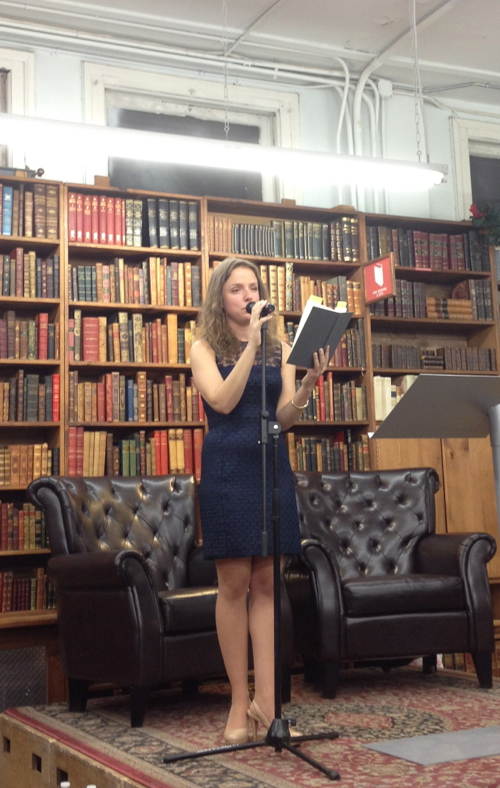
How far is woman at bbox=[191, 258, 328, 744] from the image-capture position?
2.59 m

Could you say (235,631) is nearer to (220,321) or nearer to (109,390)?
(220,321)

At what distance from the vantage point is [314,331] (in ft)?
7.98

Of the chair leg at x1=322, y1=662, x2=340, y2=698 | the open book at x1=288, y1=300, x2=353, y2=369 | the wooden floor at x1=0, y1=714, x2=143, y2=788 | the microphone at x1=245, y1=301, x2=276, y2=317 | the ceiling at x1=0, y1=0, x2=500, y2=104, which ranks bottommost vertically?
the wooden floor at x1=0, y1=714, x2=143, y2=788

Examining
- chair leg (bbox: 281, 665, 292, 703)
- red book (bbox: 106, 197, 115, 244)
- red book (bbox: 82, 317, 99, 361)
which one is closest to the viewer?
chair leg (bbox: 281, 665, 292, 703)

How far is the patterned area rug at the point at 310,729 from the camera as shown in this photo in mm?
2400

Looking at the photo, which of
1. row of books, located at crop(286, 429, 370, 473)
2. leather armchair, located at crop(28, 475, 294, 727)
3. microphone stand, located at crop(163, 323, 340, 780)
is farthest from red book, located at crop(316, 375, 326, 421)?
microphone stand, located at crop(163, 323, 340, 780)

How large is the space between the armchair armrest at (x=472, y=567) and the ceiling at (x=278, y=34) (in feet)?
9.77

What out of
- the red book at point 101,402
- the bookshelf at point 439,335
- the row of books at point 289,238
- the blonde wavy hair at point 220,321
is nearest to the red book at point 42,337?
the red book at point 101,402

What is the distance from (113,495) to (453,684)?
1.65m

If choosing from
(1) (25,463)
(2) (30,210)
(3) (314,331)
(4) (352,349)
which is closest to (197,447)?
(1) (25,463)

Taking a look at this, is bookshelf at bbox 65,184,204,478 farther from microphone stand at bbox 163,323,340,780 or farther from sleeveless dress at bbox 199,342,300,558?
microphone stand at bbox 163,323,340,780

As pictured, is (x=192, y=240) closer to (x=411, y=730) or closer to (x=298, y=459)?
(x=298, y=459)

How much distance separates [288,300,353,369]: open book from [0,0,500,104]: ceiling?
3.16 metres

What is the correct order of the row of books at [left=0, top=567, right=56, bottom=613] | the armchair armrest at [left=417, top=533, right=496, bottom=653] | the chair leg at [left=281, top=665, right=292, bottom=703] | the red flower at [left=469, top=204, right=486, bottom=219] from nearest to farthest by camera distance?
the chair leg at [left=281, top=665, right=292, bottom=703], the armchair armrest at [left=417, top=533, right=496, bottom=653], the row of books at [left=0, top=567, right=56, bottom=613], the red flower at [left=469, top=204, right=486, bottom=219]
